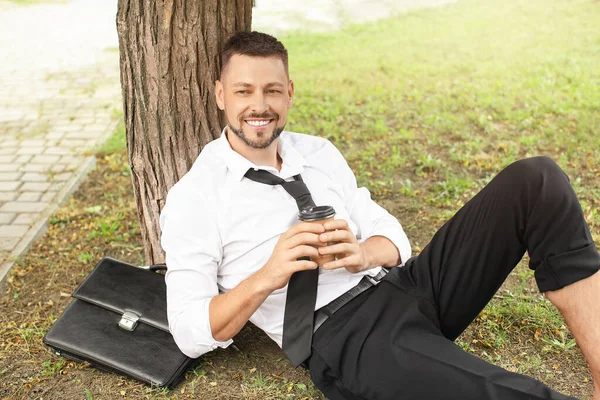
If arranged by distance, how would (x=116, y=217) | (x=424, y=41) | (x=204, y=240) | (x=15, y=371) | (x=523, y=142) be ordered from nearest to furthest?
(x=204, y=240)
(x=15, y=371)
(x=116, y=217)
(x=523, y=142)
(x=424, y=41)

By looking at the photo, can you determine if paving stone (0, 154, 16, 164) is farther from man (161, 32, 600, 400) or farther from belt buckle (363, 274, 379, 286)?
belt buckle (363, 274, 379, 286)

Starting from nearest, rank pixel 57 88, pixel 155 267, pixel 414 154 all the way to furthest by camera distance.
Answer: pixel 155 267 → pixel 414 154 → pixel 57 88

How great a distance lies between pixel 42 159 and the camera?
6.04 m

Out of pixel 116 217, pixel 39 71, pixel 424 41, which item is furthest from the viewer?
pixel 424 41

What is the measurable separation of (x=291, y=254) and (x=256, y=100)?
86 cm

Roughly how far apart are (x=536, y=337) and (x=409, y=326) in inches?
43.4

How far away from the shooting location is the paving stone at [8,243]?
177 inches

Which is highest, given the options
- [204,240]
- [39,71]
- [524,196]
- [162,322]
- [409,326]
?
[524,196]

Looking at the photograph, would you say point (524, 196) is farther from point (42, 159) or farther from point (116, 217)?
point (42, 159)

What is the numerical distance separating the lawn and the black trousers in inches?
20.7

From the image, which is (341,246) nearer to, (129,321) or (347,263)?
(347,263)

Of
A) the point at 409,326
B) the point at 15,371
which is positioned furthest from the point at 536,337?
the point at 15,371

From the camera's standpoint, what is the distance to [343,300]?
111 inches

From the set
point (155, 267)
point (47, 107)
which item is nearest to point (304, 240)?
point (155, 267)
